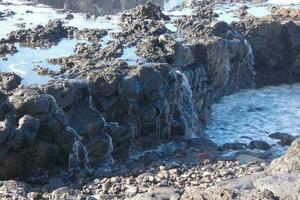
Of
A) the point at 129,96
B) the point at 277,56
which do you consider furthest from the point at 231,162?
the point at 277,56

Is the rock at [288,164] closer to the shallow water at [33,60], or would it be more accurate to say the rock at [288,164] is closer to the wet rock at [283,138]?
the wet rock at [283,138]

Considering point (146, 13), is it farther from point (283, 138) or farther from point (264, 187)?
point (264, 187)

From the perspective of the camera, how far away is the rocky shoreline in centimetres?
1288

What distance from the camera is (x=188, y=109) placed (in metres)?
20.6

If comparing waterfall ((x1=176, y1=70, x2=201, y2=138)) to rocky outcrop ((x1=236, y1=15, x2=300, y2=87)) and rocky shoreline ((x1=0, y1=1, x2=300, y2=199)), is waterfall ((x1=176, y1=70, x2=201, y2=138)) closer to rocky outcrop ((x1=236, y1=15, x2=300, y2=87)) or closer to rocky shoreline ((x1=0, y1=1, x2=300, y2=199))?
rocky shoreline ((x1=0, y1=1, x2=300, y2=199))

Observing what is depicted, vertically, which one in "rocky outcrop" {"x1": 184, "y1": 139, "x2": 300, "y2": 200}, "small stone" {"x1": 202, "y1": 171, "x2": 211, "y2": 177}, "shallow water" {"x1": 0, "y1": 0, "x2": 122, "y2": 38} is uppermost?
"shallow water" {"x1": 0, "y1": 0, "x2": 122, "y2": 38}

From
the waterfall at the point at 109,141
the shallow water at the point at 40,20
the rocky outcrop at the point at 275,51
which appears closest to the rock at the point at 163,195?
the waterfall at the point at 109,141

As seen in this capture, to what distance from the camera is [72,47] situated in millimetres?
23547

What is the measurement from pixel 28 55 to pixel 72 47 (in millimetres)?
2351

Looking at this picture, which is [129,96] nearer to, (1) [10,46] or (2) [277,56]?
(1) [10,46]

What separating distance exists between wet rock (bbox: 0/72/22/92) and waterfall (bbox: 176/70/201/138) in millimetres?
6507

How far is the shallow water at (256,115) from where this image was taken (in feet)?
68.7

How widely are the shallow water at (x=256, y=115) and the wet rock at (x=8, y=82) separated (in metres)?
8.18

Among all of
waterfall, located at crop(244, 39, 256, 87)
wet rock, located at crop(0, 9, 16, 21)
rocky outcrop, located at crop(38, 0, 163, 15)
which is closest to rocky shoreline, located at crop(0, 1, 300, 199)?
waterfall, located at crop(244, 39, 256, 87)
